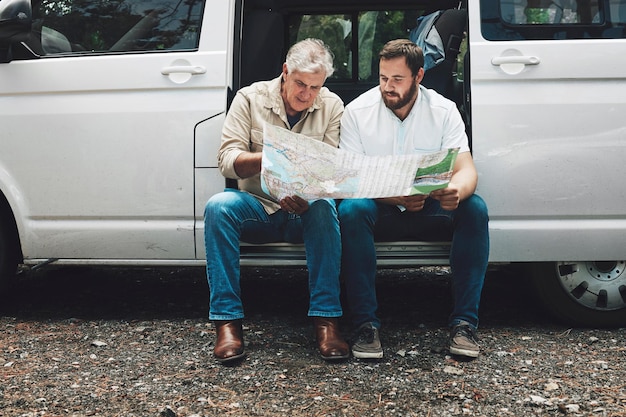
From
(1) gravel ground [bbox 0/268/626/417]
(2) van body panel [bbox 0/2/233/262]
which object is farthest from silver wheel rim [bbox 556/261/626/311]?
(2) van body panel [bbox 0/2/233/262]

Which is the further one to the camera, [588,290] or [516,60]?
[588,290]

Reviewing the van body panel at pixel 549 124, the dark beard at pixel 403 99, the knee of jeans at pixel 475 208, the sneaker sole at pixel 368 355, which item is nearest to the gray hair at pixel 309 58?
the dark beard at pixel 403 99

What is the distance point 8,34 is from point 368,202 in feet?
5.99

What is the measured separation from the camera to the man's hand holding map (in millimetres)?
3389

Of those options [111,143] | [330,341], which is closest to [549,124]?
[330,341]

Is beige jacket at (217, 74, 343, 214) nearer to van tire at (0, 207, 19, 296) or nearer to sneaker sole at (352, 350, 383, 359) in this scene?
sneaker sole at (352, 350, 383, 359)

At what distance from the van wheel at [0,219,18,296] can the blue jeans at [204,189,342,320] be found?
1165 millimetres

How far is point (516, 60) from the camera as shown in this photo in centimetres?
379

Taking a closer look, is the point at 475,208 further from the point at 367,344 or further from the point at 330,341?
the point at 330,341

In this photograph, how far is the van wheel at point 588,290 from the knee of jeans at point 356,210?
0.96 m

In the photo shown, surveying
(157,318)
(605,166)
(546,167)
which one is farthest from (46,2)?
(605,166)

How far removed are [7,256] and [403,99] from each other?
6.97 feet

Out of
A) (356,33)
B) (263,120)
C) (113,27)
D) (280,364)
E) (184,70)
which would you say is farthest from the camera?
(356,33)

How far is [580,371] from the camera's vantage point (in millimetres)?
3510
